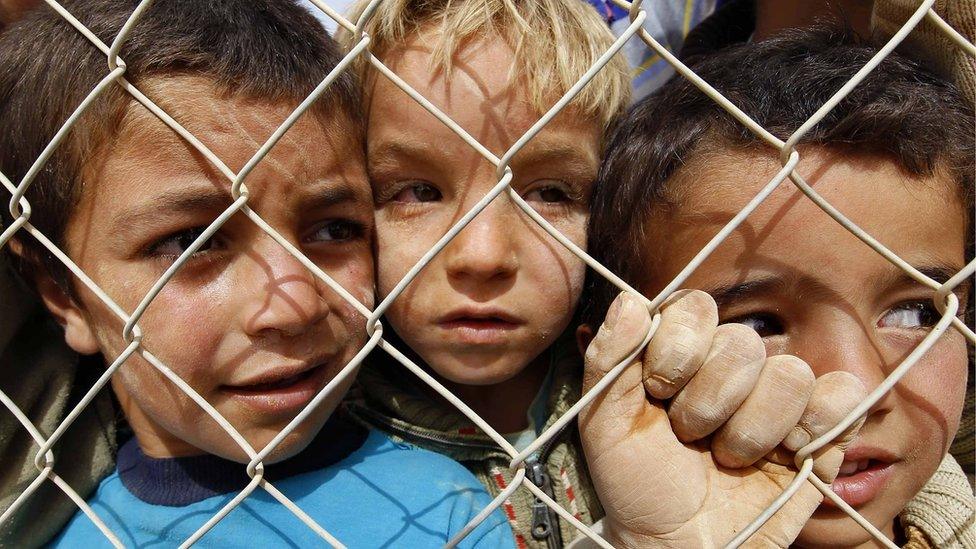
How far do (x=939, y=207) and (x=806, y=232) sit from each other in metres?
0.18

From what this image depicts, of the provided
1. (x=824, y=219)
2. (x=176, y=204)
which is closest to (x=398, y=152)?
(x=176, y=204)

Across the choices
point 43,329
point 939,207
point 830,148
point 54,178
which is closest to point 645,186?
point 830,148

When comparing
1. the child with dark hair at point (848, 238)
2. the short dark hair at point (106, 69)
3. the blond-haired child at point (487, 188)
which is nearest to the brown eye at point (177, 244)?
the short dark hair at point (106, 69)

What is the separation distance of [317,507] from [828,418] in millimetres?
584

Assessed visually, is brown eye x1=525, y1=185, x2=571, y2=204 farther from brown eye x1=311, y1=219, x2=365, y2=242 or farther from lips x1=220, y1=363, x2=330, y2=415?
lips x1=220, y1=363, x2=330, y2=415

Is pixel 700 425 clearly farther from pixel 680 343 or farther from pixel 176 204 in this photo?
pixel 176 204

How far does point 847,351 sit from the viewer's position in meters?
0.75

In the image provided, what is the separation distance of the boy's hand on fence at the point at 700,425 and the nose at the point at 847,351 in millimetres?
112

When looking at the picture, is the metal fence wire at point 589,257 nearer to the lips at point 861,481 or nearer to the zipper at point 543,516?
the lips at point 861,481

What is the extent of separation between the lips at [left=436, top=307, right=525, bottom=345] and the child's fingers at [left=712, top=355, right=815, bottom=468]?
1.26ft

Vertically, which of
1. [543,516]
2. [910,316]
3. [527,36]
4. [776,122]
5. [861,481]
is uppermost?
[527,36]

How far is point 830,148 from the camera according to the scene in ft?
2.60

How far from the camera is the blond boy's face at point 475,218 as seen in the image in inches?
36.2

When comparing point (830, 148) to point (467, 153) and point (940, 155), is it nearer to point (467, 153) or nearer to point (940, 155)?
point (940, 155)
